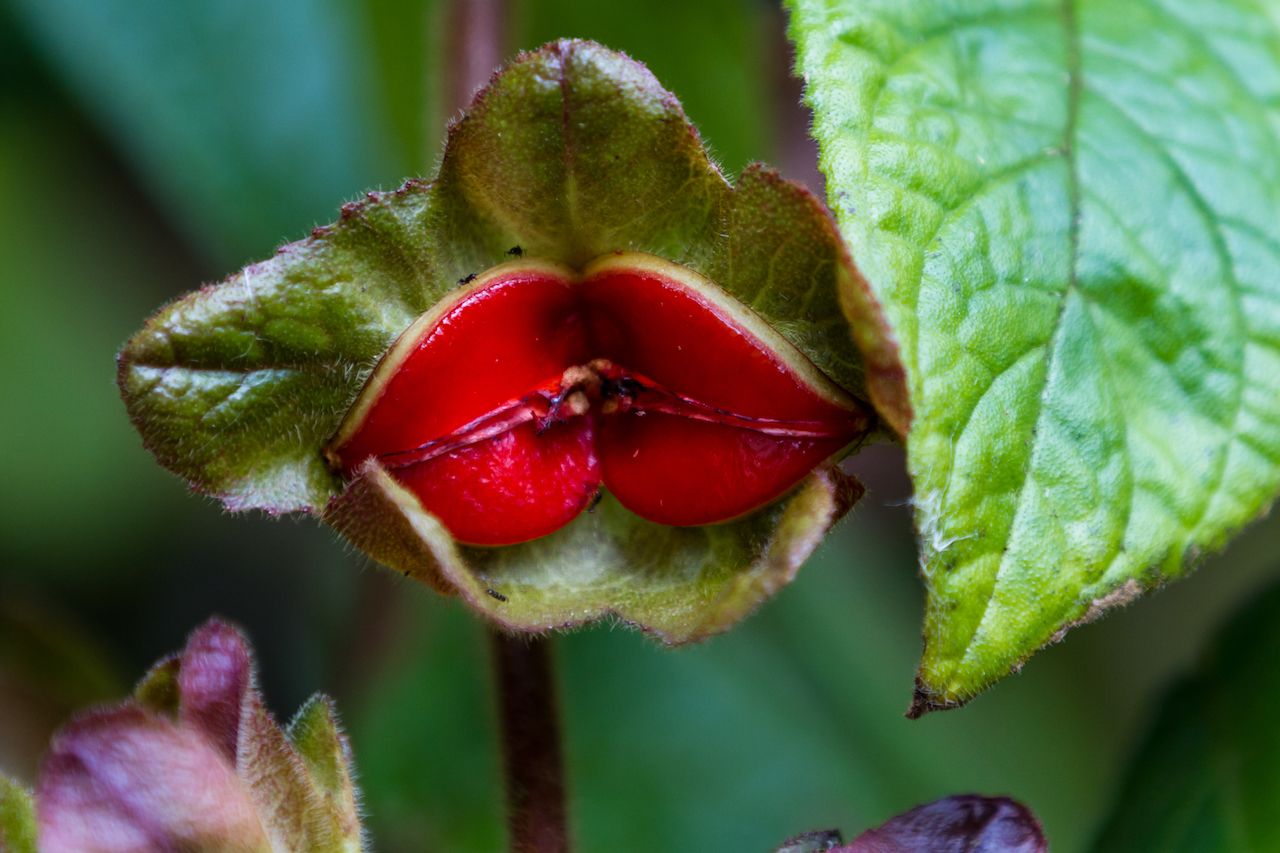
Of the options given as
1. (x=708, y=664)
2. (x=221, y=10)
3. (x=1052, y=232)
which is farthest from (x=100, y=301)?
(x=1052, y=232)

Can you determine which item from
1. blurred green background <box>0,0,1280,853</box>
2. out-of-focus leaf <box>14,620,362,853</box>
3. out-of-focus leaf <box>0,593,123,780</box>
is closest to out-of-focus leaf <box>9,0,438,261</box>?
blurred green background <box>0,0,1280,853</box>

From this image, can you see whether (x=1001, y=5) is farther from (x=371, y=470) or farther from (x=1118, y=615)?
(x=1118, y=615)

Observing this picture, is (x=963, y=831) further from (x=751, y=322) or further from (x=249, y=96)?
(x=249, y=96)

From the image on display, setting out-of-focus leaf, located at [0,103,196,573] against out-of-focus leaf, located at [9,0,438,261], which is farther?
out-of-focus leaf, located at [0,103,196,573]

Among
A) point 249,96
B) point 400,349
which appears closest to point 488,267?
point 400,349

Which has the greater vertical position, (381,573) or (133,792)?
(133,792)

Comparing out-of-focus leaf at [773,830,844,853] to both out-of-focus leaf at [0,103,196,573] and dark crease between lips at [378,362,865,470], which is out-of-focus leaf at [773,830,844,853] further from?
out-of-focus leaf at [0,103,196,573]
